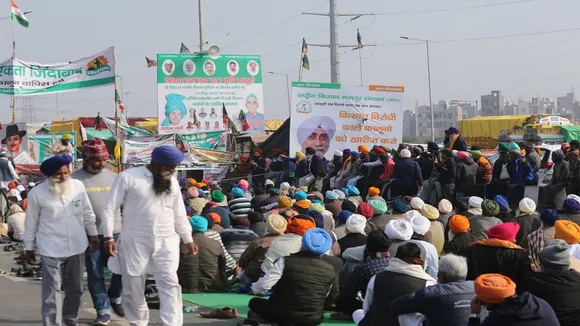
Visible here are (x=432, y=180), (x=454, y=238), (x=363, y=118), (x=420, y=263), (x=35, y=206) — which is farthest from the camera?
(x=363, y=118)

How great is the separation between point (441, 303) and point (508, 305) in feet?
3.19

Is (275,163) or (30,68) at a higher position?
(30,68)

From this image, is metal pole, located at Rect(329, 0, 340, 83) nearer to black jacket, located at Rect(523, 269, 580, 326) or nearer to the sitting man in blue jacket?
black jacket, located at Rect(523, 269, 580, 326)

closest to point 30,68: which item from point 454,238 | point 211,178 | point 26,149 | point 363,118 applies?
→ point 26,149

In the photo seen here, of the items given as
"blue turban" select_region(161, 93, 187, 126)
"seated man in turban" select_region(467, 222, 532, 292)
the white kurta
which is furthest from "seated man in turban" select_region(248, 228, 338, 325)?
"blue turban" select_region(161, 93, 187, 126)

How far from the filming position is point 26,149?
25.8 metres

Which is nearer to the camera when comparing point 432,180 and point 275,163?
point 432,180

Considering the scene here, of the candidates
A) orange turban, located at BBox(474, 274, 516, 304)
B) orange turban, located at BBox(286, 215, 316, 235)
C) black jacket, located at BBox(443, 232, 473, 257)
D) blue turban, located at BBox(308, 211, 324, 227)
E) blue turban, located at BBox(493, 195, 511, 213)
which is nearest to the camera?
orange turban, located at BBox(474, 274, 516, 304)

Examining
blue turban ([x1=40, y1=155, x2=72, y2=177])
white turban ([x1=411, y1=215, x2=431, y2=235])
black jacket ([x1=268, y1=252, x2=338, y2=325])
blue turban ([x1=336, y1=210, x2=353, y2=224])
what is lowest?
black jacket ([x1=268, y1=252, x2=338, y2=325])

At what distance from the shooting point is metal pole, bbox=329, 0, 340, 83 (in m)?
31.4

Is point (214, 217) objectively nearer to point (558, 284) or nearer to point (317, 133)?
point (558, 284)

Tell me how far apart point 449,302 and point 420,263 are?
0.64 meters

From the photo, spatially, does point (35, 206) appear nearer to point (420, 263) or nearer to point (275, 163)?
point (420, 263)

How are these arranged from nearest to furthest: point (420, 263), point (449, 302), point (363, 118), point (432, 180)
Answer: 1. point (449, 302)
2. point (420, 263)
3. point (432, 180)
4. point (363, 118)
